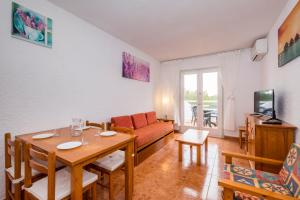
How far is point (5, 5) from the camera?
1566mm

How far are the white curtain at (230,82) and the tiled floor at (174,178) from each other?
1312mm

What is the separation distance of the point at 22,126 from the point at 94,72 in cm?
138

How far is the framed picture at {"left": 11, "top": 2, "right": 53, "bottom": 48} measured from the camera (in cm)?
164

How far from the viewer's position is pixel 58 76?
2.05m

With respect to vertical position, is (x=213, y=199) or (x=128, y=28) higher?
(x=128, y=28)

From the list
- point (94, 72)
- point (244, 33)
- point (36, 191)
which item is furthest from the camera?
point (244, 33)

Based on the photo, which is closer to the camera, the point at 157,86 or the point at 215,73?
the point at 215,73

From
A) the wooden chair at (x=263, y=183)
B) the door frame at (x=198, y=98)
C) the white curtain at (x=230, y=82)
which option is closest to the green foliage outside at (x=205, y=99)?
the door frame at (x=198, y=98)

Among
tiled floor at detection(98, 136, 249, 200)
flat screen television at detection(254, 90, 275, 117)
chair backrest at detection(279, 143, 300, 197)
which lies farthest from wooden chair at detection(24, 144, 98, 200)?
flat screen television at detection(254, 90, 275, 117)

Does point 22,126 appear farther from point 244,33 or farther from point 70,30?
point 244,33

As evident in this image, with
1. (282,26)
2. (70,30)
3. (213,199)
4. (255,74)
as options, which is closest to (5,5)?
(70,30)

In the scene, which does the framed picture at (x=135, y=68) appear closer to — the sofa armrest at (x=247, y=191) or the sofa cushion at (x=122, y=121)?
the sofa cushion at (x=122, y=121)

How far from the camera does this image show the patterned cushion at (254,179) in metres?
1.18

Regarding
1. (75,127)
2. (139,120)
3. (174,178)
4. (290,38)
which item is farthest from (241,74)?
(75,127)
